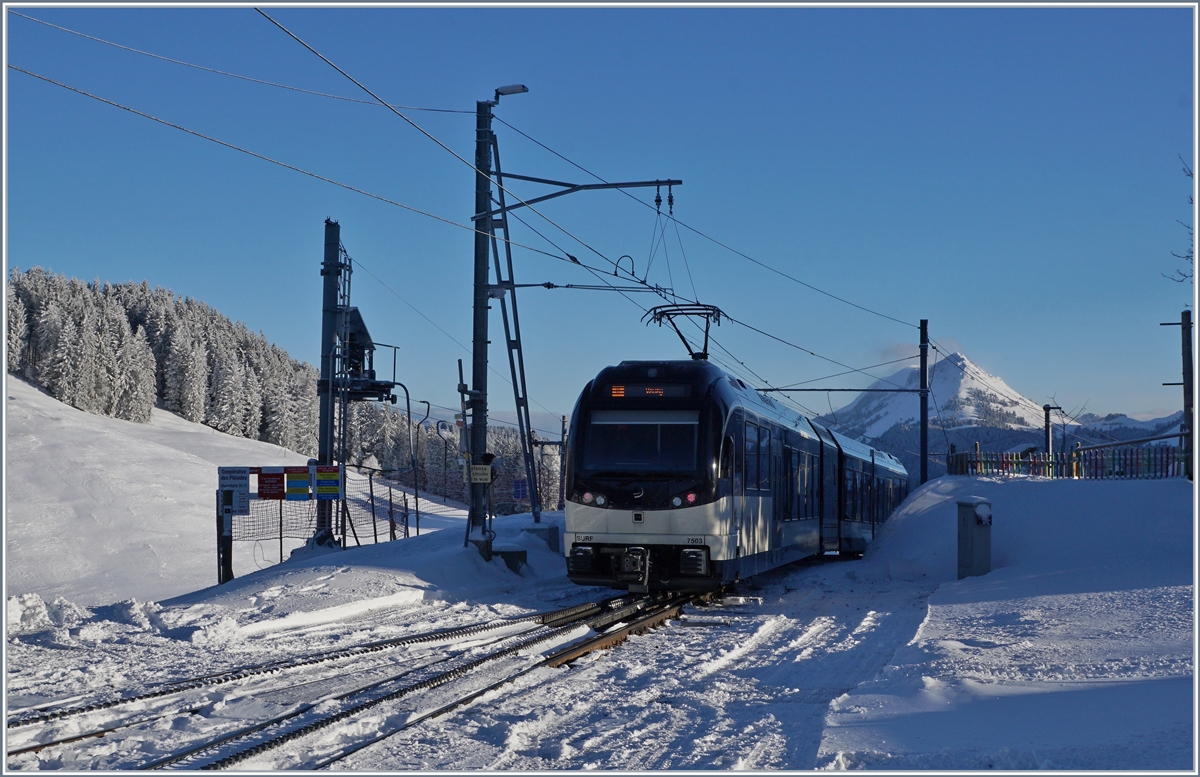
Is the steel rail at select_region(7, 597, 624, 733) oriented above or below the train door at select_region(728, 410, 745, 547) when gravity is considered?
below

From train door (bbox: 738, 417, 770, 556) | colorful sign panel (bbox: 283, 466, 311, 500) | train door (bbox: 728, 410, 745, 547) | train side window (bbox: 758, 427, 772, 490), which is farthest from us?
colorful sign panel (bbox: 283, 466, 311, 500)

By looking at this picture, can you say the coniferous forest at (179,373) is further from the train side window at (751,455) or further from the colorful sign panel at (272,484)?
the train side window at (751,455)

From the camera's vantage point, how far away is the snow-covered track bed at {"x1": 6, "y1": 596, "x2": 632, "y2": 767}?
7.38 metres

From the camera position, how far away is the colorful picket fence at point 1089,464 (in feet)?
82.8

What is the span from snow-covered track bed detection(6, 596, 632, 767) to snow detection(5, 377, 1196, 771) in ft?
0.56

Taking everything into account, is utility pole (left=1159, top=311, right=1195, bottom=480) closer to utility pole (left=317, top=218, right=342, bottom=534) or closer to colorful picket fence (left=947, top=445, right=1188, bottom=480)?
colorful picket fence (left=947, top=445, right=1188, bottom=480)

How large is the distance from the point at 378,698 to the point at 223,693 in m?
1.42

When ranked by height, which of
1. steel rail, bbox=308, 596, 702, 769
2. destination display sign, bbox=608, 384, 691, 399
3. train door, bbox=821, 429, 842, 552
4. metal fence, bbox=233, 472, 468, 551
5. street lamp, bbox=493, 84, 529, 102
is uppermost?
street lamp, bbox=493, 84, 529, 102

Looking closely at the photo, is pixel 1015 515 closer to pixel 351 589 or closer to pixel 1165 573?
pixel 1165 573

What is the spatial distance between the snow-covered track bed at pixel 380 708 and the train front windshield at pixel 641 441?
2.85 metres

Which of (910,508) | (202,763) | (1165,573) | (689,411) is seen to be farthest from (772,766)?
A: (910,508)

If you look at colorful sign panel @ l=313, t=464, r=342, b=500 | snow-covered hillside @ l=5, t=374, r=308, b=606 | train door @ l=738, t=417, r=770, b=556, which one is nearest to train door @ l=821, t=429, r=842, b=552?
train door @ l=738, t=417, r=770, b=556

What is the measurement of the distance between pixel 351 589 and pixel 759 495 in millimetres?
6484

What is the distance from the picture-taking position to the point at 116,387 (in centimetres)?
12038
